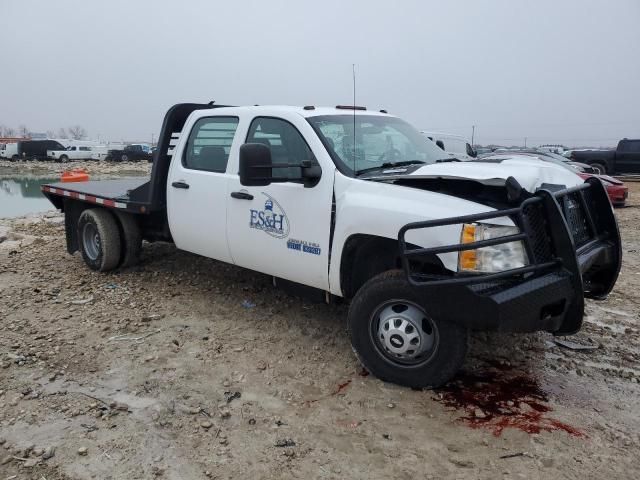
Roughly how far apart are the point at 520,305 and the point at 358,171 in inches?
62.1

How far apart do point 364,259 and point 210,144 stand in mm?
2030

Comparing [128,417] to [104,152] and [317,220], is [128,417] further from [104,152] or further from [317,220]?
[104,152]

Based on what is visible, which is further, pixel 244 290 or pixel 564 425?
pixel 244 290

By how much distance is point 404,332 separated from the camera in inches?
134

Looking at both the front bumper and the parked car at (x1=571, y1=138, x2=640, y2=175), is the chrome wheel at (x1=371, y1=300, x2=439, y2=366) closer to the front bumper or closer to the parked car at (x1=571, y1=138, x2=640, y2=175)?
the front bumper

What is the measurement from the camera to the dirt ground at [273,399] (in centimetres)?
276

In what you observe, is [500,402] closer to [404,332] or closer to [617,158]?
[404,332]

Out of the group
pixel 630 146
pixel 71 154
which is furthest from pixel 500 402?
pixel 71 154

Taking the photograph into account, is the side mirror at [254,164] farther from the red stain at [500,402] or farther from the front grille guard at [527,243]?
the red stain at [500,402]

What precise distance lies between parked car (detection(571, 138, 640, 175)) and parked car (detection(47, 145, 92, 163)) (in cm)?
3761

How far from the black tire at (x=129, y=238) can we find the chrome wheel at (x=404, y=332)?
3673 mm

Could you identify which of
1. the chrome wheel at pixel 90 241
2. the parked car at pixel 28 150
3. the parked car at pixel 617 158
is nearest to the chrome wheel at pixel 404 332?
the chrome wheel at pixel 90 241

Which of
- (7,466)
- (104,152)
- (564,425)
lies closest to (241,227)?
(7,466)

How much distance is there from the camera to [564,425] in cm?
307
